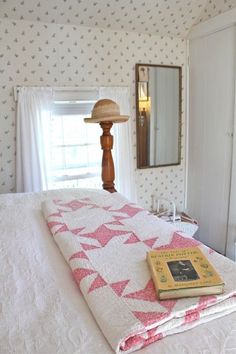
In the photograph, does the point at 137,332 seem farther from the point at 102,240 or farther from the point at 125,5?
the point at 125,5

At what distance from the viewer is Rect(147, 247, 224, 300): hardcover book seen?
0.75 m

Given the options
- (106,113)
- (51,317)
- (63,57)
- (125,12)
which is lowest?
(51,317)

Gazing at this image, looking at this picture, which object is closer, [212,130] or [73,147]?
[73,147]

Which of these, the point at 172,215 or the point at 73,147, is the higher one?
the point at 73,147

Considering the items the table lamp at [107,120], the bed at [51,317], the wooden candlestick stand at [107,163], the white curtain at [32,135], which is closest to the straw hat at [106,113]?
the table lamp at [107,120]

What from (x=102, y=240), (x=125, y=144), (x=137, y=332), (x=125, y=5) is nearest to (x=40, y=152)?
(x=125, y=144)

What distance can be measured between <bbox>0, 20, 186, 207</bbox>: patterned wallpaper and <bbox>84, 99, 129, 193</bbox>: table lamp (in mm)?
662

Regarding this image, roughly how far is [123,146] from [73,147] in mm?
448

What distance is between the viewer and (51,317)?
724 mm

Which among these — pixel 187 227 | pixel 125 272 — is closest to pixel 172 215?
pixel 187 227

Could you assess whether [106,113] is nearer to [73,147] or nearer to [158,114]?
[73,147]

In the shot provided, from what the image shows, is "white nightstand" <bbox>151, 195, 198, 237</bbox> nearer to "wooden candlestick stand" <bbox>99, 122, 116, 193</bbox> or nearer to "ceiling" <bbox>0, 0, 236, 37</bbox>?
"wooden candlestick stand" <bbox>99, 122, 116, 193</bbox>

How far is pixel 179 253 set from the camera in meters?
0.93

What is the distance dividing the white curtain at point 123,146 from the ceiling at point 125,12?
1.76ft
